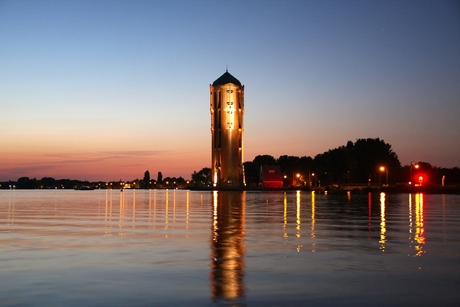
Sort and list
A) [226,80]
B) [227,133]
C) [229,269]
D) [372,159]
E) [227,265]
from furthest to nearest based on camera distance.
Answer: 1. [226,80]
2. [227,133]
3. [372,159]
4. [227,265]
5. [229,269]

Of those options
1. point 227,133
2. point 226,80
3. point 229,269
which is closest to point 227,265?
point 229,269

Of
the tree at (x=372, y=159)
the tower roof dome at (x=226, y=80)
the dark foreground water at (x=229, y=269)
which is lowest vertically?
the dark foreground water at (x=229, y=269)

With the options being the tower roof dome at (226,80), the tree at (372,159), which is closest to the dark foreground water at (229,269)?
the tree at (372,159)

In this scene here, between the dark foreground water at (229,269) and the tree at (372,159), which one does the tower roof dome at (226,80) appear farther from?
the dark foreground water at (229,269)

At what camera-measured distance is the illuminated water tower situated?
191 metres

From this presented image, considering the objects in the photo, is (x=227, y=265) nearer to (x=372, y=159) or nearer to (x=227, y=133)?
(x=372, y=159)

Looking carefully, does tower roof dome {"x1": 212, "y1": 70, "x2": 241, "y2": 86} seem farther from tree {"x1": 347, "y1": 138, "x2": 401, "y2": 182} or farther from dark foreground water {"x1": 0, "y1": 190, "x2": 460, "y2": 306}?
dark foreground water {"x1": 0, "y1": 190, "x2": 460, "y2": 306}

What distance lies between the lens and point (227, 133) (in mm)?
191625

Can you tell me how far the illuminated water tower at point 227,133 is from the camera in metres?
191

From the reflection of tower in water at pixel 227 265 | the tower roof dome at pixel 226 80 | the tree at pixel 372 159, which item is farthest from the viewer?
the tower roof dome at pixel 226 80

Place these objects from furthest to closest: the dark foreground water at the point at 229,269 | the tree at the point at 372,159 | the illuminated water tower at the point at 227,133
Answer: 1. the illuminated water tower at the point at 227,133
2. the tree at the point at 372,159
3. the dark foreground water at the point at 229,269

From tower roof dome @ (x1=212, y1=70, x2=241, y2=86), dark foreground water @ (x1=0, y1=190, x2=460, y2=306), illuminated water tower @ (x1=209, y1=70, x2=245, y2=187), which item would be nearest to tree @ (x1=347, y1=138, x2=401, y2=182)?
illuminated water tower @ (x1=209, y1=70, x2=245, y2=187)

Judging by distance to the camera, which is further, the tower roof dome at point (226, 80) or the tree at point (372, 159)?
the tower roof dome at point (226, 80)

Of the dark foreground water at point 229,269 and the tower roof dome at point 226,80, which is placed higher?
the tower roof dome at point 226,80
